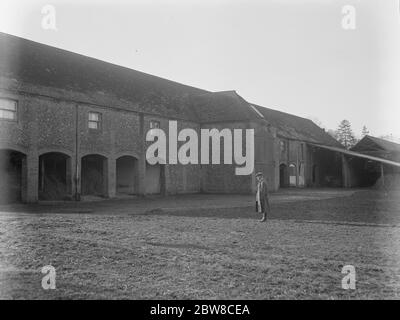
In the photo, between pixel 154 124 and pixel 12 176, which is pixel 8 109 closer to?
pixel 12 176

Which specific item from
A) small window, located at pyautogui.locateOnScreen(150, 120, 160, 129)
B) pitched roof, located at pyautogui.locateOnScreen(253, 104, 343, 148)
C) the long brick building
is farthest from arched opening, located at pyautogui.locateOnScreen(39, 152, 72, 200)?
pitched roof, located at pyautogui.locateOnScreen(253, 104, 343, 148)

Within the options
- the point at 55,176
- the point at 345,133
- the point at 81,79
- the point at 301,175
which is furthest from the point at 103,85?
the point at 345,133

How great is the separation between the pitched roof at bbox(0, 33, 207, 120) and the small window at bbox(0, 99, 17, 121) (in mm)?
724

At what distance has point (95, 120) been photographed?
22766 millimetres

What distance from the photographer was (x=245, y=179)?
29.1m

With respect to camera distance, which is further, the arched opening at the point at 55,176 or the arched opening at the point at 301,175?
the arched opening at the point at 301,175

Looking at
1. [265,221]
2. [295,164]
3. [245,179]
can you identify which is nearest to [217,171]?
[245,179]

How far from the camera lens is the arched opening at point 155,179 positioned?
27.0 m

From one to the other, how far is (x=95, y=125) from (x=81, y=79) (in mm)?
2961

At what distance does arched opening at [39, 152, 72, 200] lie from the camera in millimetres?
21344

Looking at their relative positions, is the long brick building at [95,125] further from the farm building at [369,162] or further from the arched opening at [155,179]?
the farm building at [369,162]

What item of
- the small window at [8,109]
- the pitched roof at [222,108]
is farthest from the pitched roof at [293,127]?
the small window at [8,109]

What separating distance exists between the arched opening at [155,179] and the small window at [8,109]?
9.74m
